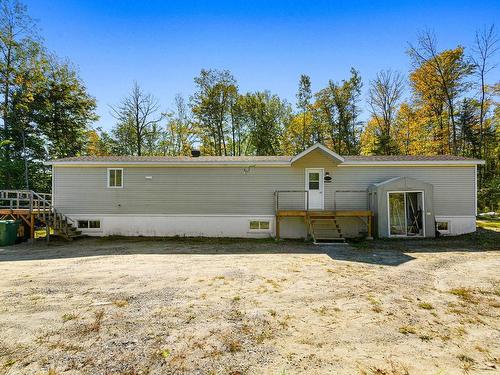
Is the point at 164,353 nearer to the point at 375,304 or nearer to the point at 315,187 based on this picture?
the point at 375,304

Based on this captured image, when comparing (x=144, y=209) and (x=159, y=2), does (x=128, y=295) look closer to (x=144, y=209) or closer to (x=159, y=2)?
(x=144, y=209)

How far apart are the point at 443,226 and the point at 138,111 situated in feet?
83.6

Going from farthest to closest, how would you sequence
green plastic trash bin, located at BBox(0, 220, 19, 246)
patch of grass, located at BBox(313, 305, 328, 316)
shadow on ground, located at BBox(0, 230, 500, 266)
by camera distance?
green plastic trash bin, located at BBox(0, 220, 19, 246) < shadow on ground, located at BBox(0, 230, 500, 266) < patch of grass, located at BBox(313, 305, 328, 316)

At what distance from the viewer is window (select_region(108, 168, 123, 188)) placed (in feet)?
41.2

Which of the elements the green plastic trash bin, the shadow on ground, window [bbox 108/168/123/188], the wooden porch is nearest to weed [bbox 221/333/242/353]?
the shadow on ground

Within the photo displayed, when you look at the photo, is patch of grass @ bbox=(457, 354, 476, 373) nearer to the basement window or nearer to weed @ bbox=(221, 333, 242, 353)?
weed @ bbox=(221, 333, 242, 353)

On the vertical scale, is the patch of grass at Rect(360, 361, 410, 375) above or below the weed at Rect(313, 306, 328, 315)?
above

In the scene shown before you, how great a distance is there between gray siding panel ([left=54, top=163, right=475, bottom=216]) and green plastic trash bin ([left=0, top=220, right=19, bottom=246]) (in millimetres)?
1896

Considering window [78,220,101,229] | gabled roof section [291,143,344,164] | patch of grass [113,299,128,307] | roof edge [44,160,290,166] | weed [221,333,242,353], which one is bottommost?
weed [221,333,242,353]

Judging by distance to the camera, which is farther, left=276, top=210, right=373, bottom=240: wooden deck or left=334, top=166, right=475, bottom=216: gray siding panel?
left=334, top=166, right=475, bottom=216: gray siding panel

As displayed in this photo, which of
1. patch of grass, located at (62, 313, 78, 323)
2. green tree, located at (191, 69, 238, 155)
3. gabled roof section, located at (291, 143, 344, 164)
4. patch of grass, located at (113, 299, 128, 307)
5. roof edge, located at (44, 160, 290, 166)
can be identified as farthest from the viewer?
green tree, located at (191, 69, 238, 155)

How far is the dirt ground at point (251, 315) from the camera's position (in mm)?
3072

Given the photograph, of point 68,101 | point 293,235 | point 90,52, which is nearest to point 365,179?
point 293,235

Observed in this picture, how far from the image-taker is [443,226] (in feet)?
40.3
